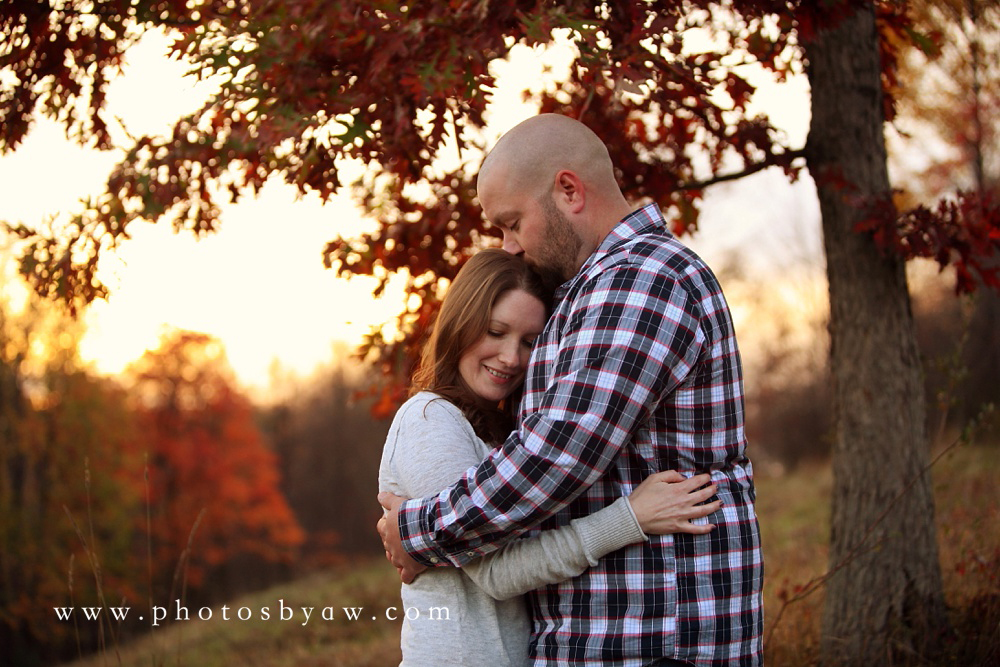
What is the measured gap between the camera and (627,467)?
2.27 metres

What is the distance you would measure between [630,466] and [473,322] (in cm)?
66

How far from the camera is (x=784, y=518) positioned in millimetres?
10086

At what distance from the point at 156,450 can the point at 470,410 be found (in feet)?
Result: 90.0

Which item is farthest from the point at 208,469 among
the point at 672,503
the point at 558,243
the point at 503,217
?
the point at 672,503

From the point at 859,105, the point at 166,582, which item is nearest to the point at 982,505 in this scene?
the point at 859,105

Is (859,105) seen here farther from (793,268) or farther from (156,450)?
(156,450)

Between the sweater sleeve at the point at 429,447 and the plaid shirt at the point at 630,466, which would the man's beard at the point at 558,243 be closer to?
the plaid shirt at the point at 630,466

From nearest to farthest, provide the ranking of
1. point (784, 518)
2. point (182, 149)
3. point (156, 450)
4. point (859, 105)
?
1. point (182, 149)
2. point (859, 105)
3. point (784, 518)
4. point (156, 450)

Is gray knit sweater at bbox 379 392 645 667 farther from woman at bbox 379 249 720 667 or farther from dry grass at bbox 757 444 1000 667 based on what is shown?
dry grass at bbox 757 444 1000 667

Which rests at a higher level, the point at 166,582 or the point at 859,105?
the point at 859,105

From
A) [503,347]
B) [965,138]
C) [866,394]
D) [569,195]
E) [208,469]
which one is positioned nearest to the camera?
[569,195]

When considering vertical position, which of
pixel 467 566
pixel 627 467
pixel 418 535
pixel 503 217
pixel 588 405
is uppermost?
pixel 503 217

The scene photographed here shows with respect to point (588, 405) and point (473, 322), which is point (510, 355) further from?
point (588, 405)

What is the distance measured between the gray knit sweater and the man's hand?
0.04m
